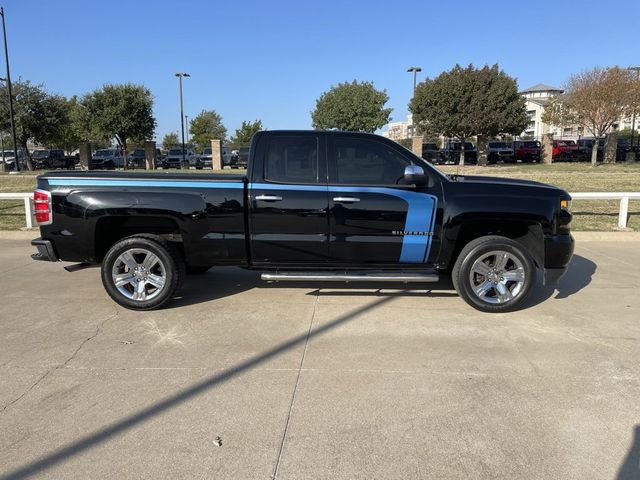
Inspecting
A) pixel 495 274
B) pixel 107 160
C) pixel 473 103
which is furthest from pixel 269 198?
pixel 107 160

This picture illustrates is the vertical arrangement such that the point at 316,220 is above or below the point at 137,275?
above

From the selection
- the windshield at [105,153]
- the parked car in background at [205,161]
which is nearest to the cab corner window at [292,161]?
the parked car in background at [205,161]

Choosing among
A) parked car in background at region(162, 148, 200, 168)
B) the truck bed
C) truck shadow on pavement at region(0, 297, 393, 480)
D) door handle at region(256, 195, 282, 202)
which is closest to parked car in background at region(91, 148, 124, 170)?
parked car in background at region(162, 148, 200, 168)

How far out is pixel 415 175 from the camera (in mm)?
5160

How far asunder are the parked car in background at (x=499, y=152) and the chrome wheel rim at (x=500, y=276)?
1483 inches

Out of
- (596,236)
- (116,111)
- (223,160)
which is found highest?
(116,111)

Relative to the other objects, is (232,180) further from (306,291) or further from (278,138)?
(306,291)

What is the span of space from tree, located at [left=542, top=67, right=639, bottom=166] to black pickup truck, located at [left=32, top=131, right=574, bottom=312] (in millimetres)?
33391

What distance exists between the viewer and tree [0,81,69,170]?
35.3 meters

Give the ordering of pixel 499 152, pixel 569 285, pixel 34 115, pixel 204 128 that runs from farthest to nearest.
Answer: pixel 204 128 → pixel 499 152 → pixel 34 115 → pixel 569 285

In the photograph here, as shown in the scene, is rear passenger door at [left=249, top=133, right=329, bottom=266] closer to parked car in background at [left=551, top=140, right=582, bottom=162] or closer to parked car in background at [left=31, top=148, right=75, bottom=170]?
parked car in background at [left=31, top=148, right=75, bottom=170]

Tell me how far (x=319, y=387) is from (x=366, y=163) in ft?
8.60

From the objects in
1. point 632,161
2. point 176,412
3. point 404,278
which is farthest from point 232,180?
point 632,161

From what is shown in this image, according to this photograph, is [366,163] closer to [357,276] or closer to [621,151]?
[357,276]
